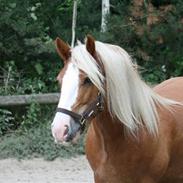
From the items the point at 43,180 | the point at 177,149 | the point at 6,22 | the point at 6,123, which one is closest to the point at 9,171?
the point at 43,180

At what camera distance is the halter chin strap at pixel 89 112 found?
149 inches

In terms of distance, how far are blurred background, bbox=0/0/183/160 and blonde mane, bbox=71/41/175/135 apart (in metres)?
4.94

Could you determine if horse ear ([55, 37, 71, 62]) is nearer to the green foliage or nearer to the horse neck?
the horse neck

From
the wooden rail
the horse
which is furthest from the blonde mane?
the wooden rail

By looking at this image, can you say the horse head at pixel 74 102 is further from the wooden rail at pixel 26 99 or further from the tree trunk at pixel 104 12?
the tree trunk at pixel 104 12

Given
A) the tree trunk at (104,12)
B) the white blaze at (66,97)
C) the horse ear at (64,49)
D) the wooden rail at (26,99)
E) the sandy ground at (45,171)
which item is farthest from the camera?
the tree trunk at (104,12)

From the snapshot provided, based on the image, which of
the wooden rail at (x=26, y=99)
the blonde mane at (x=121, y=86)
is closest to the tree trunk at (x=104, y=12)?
the wooden rail at (x=26, y=99)

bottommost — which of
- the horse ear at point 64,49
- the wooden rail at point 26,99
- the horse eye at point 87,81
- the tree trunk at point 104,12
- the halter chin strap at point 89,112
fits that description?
the wooden rail at point 26,99

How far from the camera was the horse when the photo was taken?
3.82m

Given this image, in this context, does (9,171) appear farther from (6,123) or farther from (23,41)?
(23,41)

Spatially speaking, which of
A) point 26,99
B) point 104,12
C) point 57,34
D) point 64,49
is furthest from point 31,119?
point 64,49

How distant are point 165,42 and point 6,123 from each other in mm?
2811

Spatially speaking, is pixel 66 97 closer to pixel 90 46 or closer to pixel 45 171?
pixel 90 46

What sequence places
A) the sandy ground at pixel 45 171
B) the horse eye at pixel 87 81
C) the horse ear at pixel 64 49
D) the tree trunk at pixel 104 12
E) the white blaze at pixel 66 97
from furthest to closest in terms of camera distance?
the tree trunk at pixel 104 12, the sandy ground at pixel 45 171, the horse ear at pixel 64 49, the horse eye at pixel 87 81, the white blaze at pixel 66 97
